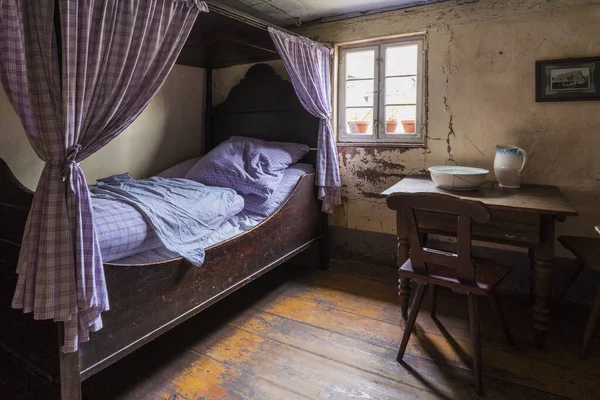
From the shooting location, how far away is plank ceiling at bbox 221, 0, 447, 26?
2.82 m

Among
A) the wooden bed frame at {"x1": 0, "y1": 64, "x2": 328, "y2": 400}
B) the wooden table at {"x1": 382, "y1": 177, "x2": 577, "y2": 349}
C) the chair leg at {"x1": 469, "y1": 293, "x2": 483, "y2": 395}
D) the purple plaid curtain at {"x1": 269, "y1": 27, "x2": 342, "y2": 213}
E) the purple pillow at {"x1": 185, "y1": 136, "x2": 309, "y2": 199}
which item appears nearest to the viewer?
the wooden bed frame at {"x1": 0, "y1": 64, "x2": 328, "y2": 400}

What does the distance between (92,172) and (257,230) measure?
55.4 inches

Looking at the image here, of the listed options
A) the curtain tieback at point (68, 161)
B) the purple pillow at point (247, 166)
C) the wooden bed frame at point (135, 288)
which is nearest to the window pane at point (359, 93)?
the purple pillow at point (247, 166)

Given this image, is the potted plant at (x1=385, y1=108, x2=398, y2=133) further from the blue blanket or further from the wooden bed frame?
the blue blanket

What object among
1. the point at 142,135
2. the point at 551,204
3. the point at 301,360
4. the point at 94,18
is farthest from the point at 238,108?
the point at 551,204

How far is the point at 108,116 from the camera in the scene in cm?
143

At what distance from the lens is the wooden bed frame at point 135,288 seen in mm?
1400

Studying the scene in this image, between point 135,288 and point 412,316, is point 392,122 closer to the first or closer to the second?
point 412,316

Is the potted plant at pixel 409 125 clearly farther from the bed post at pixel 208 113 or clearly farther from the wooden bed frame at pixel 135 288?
the bed post at pixel 208 113

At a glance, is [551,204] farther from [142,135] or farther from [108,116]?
[142,135]

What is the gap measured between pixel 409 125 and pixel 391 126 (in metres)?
0.15

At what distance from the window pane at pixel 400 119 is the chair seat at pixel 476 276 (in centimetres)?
137

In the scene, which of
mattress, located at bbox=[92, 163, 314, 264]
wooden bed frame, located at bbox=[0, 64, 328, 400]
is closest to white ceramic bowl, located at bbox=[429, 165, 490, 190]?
wooden bed frame, located at bbox=[0, 64, 328, 400]

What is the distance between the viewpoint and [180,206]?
1982mm
